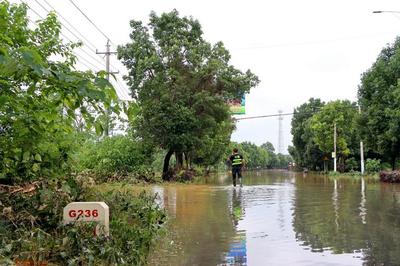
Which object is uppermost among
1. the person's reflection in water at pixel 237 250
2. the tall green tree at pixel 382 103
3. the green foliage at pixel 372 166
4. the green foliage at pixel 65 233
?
the tall green tree at pixel 382 103

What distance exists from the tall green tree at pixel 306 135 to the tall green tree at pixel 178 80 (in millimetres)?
44889

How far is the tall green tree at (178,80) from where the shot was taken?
84.5ft

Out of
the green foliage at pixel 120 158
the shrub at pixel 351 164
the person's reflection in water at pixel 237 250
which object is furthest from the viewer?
the shrub at pixel 351 164

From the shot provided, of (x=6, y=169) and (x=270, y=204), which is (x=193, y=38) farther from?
(x=6, y=169)

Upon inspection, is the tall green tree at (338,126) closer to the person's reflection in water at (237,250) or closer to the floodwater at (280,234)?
the floodwater at (280,234)

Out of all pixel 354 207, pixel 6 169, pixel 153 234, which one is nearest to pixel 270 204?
A: pixel 354 207

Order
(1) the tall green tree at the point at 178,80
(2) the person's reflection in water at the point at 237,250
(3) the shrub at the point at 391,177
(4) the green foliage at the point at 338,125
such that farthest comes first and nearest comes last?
1. (4) the green foliage at the point at 338,125
2. (3) the shrub at the point at 391,177
3. (1) the tall green tree at the point at 178,80
4. (2) the person's reflection in water at the point at 237,250

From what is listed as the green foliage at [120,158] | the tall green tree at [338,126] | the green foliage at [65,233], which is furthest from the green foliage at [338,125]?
the green foliage at [65,233]

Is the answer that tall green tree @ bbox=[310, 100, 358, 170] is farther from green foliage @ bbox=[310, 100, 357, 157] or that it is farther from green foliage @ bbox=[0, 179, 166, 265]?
green foliage @ bbox=[0, 179, 166, 265]

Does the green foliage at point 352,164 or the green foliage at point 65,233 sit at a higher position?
the green foliage at point 352,164

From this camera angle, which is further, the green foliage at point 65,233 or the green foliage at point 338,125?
the green foliage at point 338,125

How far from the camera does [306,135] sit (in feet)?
242

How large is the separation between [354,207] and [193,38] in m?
17.7

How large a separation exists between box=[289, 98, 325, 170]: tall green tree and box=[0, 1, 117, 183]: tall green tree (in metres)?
63.6
